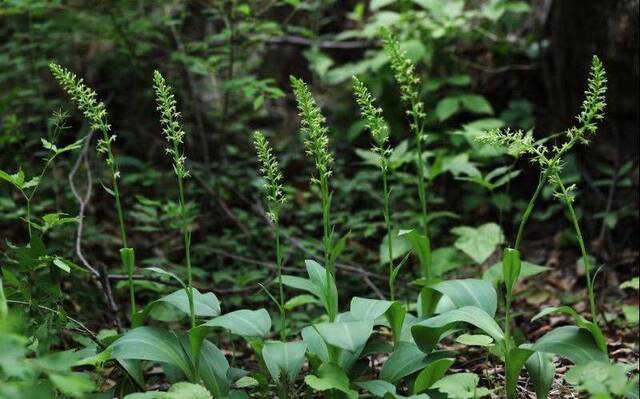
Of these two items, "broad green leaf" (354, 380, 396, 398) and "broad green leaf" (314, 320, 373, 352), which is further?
"broad green leaf" (354, 380, 396, 398)

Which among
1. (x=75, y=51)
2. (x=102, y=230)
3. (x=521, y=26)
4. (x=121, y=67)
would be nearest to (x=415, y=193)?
(x=521, y=26)

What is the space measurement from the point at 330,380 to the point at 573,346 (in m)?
0.86

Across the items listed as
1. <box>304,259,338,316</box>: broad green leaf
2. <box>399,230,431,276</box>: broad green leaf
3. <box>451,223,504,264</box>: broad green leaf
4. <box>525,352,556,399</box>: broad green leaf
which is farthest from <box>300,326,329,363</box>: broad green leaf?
→ <box>451,223,504,264</box>: broad green leaf

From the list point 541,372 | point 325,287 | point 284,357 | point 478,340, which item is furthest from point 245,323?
point 541,372

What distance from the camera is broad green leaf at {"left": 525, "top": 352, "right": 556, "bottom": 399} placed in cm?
246

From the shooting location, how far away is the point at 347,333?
7.38 feet

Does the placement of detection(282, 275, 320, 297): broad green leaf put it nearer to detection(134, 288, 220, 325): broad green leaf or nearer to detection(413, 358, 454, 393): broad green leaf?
detection(134, 288, 220, 325): broad green leaf

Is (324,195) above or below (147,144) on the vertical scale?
above

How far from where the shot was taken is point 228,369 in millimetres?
2633

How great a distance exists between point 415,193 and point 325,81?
5.22 ft

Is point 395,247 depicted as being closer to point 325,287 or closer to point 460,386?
point 325,287

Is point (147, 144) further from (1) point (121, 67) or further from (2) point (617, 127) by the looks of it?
(2) point (617, 127)

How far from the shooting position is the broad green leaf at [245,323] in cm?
239

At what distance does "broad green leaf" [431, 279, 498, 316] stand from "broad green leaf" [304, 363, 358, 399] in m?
0.58
